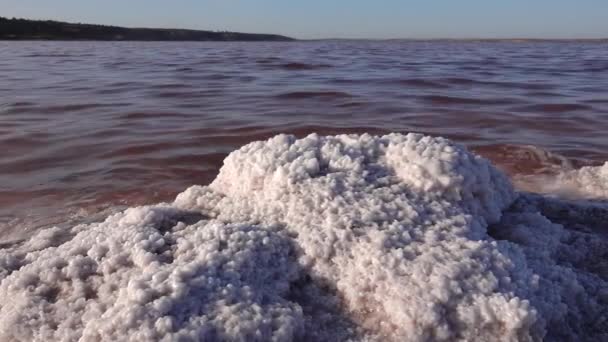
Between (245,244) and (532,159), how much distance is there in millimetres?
2845

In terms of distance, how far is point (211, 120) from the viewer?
5.36 m

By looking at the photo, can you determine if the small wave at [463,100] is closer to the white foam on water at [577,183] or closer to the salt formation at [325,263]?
the white foam on water at [577,183]

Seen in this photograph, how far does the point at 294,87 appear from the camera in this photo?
7.92 metres

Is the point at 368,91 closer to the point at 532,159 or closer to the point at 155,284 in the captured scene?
the point at 532,159

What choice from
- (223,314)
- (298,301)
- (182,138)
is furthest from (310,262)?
(182,138)

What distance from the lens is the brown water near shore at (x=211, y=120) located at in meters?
3.35

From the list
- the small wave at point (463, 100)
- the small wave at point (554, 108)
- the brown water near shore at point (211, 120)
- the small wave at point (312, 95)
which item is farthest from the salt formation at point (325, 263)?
the small wave at point (312, 95)

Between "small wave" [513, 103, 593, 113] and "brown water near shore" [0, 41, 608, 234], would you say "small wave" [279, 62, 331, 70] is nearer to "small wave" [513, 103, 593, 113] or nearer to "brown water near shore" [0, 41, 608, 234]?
"brown water near shore" [0, 41, 608, 234]

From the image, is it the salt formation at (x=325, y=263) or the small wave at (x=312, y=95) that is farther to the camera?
the small wave at (x=312, y=95)

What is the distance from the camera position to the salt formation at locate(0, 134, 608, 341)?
4.38 feet

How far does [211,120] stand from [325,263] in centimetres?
397

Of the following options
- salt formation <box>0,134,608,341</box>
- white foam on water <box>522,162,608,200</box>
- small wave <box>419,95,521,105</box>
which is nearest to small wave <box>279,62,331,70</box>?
small wave <box>419,95,521,105</box>

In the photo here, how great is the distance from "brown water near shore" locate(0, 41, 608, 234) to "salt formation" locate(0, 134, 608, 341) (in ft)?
3.77

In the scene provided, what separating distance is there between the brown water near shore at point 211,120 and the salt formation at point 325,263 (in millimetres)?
1150
